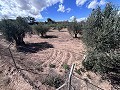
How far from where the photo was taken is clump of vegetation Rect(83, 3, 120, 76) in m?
7.07

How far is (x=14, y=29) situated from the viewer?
52.6 ft

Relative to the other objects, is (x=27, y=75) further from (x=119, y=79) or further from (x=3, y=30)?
(x=3, y=30)

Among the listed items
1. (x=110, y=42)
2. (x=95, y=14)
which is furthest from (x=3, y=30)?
(x=110, y=42)

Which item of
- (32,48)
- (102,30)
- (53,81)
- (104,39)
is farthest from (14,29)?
(104,39)

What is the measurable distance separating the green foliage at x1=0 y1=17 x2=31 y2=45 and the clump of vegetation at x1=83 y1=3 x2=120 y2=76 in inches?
424

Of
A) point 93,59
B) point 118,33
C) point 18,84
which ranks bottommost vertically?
point 18,84

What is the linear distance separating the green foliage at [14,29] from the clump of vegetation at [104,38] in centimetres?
1076

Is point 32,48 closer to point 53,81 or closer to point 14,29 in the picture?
point 14,29

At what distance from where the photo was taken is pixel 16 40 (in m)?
17.0

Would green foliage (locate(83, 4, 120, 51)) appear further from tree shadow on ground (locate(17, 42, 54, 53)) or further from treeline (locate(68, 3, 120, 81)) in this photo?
tree shadow on ground (locate(17, 42, 54, 53))

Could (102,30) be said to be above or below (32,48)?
above

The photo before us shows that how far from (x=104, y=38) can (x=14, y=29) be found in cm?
1223

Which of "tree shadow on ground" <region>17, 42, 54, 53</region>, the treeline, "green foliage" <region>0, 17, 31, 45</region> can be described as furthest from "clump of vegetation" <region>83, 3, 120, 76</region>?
"green foliage" <region>0, 17, 31, 45</region>

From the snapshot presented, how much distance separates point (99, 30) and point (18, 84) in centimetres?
565
